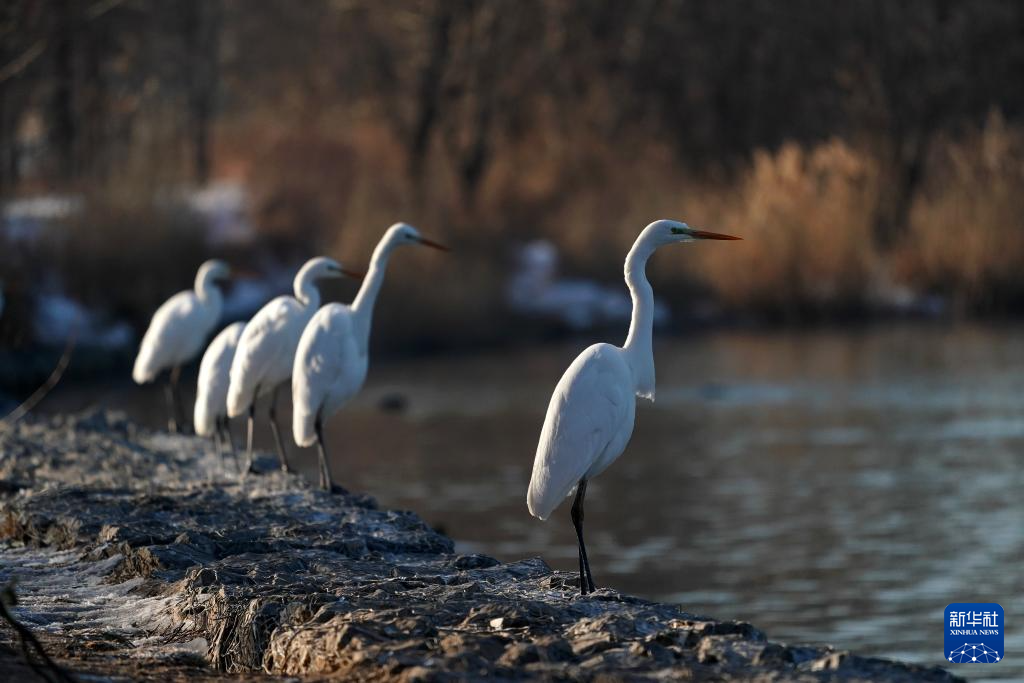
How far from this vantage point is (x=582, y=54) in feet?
111

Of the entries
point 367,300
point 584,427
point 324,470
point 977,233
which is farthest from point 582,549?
point 977,233

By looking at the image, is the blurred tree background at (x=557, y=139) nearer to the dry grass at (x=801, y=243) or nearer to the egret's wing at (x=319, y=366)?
the dry grass at (x=801, y=243)

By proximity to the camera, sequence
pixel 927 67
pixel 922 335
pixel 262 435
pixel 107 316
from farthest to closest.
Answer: pixel 927 67
pixel 922 335
pixel 107 316
pixel 262 435

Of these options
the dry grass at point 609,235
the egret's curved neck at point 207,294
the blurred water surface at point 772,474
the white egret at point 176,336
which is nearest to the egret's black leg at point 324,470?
the blurred water surface at point 772,474

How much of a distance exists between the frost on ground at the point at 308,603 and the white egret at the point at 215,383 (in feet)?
3.49

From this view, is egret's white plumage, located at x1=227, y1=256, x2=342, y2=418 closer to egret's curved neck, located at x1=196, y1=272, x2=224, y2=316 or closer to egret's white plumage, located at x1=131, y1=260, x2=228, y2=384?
egret's white plumage, located at x1=131, y1=260, x2=228, y2=384

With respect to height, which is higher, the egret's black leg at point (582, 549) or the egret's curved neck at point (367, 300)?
the egret's curved neck at point (367, 300)

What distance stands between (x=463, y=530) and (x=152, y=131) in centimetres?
1225

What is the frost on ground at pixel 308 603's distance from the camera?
4977mm

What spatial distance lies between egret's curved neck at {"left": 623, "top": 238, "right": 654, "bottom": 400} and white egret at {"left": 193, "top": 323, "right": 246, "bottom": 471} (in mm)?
3718

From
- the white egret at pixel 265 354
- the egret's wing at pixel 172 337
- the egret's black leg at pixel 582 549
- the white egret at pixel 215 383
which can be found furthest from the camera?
the egret's wing at pixel 172 337

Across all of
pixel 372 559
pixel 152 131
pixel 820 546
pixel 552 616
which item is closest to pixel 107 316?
pixel 152 131

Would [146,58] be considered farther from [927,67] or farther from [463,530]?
[463,530]

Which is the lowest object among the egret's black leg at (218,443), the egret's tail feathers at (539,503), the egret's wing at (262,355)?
the egret's black leg at (218,443)
